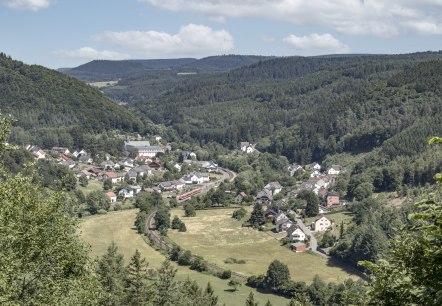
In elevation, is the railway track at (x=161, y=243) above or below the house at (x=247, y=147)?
below

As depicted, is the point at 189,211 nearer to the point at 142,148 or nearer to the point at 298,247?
the point at 298,247

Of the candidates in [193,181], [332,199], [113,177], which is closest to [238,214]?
[332,199]

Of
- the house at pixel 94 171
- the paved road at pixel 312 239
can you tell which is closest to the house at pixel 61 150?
the house at pixel 94 171

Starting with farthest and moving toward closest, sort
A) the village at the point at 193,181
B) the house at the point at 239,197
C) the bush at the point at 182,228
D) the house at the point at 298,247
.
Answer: the house at the point at 239,197
the village at the point at 193,181
the bush at the point at 182,228
the house at the point at 298,247

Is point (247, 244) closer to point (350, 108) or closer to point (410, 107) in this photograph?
point (410, 107)

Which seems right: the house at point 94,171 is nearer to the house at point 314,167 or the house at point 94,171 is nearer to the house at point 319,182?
the house at point 319,182

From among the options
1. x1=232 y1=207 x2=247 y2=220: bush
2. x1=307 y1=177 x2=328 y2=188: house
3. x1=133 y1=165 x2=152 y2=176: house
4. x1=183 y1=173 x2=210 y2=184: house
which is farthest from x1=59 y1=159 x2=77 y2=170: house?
x1=307 y1=177 x2=328 y2=188: house

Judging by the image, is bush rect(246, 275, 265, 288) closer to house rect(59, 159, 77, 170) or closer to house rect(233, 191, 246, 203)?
house rect(233, 191, 246, 203)
